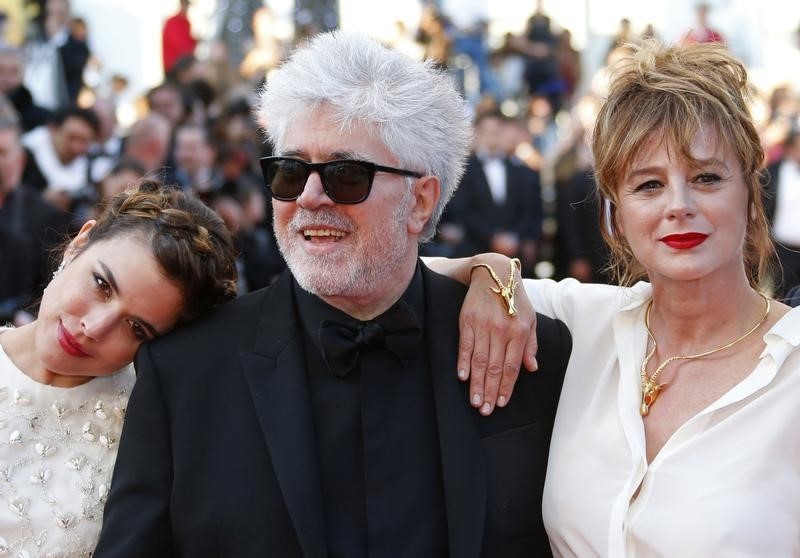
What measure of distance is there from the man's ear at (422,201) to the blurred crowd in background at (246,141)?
2.00ft

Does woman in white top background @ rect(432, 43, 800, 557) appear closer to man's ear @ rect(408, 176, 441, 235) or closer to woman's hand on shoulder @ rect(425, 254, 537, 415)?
woman's hand on shoulder @ rect(425, 254, 537, 415)

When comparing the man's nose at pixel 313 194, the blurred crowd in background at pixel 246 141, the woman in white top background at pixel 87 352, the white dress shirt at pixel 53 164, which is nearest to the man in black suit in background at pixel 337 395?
the man's nose at pixel 313 194

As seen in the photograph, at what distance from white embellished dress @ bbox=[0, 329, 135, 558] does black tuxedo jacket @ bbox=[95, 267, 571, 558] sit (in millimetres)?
229

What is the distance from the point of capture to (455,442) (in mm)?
2826

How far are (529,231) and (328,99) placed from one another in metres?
7.14

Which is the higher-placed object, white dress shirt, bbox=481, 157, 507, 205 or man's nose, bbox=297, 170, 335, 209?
man's nose, bbox=297, 170, 335, 209

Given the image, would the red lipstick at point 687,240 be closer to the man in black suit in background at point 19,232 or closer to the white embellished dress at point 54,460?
the white embellished dress at point 54,460

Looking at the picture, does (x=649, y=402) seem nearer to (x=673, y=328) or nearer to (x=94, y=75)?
(x=673, y=328)

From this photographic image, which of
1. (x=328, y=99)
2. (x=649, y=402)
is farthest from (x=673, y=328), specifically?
(x=328, y=99)

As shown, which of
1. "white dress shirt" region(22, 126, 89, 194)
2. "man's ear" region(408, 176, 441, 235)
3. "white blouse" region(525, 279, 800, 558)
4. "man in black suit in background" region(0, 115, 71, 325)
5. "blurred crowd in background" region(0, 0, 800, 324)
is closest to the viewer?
"white blouse" region(525, 279, 800, 558)

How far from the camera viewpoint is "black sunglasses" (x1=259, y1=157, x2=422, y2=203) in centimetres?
284

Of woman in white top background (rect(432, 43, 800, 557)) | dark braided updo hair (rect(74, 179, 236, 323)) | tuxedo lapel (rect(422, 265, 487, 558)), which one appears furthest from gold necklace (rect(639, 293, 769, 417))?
dark braided updo hair (rect(74, 179, 236, 323))

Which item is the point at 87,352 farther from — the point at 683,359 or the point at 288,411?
the point at 683,359

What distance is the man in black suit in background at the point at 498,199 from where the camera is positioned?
31.0ft
